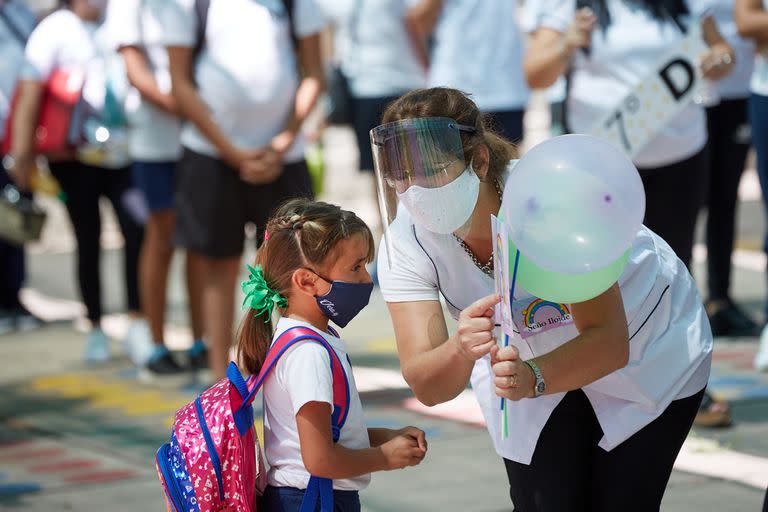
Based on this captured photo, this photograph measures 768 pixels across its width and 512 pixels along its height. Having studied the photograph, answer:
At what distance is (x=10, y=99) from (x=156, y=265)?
1956mm

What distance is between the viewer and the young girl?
274cm

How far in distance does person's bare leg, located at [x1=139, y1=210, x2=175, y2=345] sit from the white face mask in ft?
11.6

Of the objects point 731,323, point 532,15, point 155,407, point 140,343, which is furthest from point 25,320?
point 532,15

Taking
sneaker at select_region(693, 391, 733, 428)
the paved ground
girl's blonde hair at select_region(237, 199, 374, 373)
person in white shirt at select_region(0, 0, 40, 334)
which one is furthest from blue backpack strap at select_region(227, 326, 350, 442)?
person in white shirt at select_region(0, 0, 40, 334)

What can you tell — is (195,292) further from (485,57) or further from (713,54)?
(713,54)

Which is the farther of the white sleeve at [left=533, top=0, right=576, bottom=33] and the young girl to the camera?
the white sleeve at [left=533, top=0, right=576, bottom=33]

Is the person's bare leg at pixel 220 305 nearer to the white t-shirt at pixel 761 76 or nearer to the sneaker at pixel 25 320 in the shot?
the white t-shirt at pixel 761 76

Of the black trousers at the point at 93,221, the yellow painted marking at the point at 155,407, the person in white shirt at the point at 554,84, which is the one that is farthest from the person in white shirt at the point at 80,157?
the person in white shirt at the point at 554,84

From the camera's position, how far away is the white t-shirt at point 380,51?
707cm

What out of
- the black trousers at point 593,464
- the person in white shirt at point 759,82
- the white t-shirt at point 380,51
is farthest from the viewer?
the white t-shirt at point 380,51

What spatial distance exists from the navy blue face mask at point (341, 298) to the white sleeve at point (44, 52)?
13.3 feet

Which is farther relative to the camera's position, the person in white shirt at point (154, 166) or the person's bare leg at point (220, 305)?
the person in white shirt at point (154, 166)

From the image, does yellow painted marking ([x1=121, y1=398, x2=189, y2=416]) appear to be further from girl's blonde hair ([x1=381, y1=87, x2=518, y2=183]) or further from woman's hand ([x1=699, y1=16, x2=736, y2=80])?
girl's blonde hair ([x1=381, y1=87, x2=518, y2=183])

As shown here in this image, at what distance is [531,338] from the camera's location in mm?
2842
